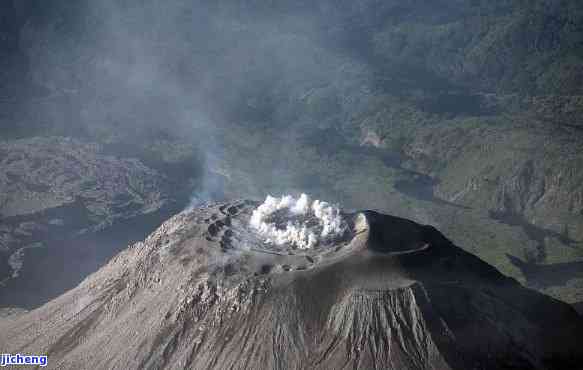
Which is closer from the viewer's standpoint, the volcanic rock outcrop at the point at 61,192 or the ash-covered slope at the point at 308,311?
the ash-covered slope at the point at 308,311

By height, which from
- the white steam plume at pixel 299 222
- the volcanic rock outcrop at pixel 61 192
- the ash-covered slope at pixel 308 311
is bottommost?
the volcanic rock outcrop at pixel 61 192

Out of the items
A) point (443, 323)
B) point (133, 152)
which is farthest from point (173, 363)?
point (133, 152)

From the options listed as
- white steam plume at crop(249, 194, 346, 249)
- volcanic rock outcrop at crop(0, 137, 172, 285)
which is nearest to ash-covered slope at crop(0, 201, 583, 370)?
white steam plume at crop(249, 194, 346, 249)

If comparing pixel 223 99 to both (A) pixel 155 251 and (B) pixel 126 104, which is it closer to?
(B) pixel 126 104

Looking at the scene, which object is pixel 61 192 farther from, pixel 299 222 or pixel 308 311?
pixel 308 311

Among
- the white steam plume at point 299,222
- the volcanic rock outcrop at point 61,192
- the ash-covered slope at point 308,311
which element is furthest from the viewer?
the volcanic rock outcrop at point 61,192

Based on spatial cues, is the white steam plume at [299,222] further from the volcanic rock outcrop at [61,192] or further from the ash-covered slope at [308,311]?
the volcanic rock outcrop at [61,192]

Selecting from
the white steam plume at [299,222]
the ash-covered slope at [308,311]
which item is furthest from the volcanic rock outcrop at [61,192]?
the white steam plume at [299,222]
